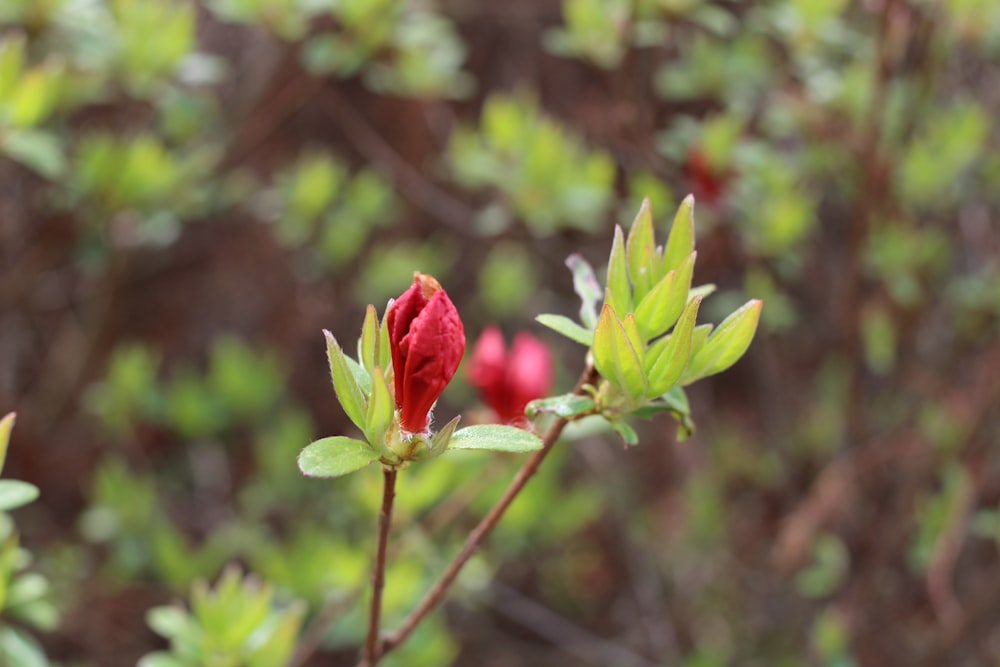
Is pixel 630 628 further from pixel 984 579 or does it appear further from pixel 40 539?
pixel 40 539

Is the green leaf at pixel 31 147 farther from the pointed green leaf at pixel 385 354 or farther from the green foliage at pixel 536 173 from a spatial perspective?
the pointed green leaf at pixel 385 354

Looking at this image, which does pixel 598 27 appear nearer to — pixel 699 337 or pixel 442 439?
pixel 699 337

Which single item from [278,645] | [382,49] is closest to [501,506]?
[278,645]

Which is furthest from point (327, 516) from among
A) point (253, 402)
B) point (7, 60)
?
point (7, 60)

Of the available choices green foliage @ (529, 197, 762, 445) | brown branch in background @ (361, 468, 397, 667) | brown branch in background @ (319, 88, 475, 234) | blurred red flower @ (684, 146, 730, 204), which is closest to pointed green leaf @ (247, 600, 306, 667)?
→ brown branch in background @ (361, 468, 397, 667)

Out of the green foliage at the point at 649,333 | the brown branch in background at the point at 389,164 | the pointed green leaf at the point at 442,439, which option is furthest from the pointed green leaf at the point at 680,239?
the brown branch in background at the point at 389,164
